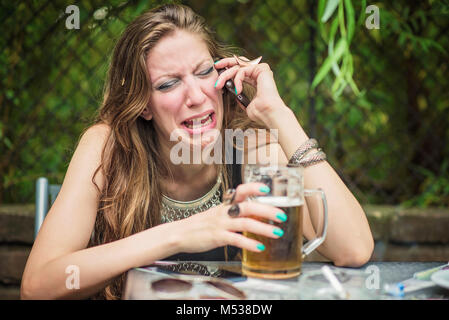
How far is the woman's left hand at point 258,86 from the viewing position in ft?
5.31

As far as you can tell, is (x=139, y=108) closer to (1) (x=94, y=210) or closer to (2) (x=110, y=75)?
(2) (x=110, y=75)

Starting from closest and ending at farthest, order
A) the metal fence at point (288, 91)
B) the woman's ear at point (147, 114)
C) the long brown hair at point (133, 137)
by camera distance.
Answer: the long brown hair at point (133, 137), the woman's ear at point (147, 114), the metal fence at point (288, 91)

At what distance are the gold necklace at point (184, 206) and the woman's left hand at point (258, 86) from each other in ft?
1.36

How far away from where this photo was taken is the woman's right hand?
1015 mm

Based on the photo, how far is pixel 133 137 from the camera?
1834 millimetres

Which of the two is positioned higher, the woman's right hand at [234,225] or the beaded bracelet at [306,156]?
the beaded bracelet at [306,156]

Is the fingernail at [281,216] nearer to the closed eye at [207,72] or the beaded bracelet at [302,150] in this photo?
the beaded bracelet at [302,150]

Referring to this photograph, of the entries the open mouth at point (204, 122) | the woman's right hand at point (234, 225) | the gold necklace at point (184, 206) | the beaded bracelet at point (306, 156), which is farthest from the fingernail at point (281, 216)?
the gold necklace at point (184, 206)

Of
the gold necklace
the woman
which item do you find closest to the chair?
the woman

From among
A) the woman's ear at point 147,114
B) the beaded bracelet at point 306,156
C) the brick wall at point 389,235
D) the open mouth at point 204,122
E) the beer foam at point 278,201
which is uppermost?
the woman's ear at point 147,114

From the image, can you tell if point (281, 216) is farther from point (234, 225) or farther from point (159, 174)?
point (159, 174)

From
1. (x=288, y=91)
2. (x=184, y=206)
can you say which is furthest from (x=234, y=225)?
(x=288, y=91)

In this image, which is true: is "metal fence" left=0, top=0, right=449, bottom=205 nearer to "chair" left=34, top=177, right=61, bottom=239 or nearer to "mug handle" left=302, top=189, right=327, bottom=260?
"chair" left=34, top=177, right=61, bottom=239
